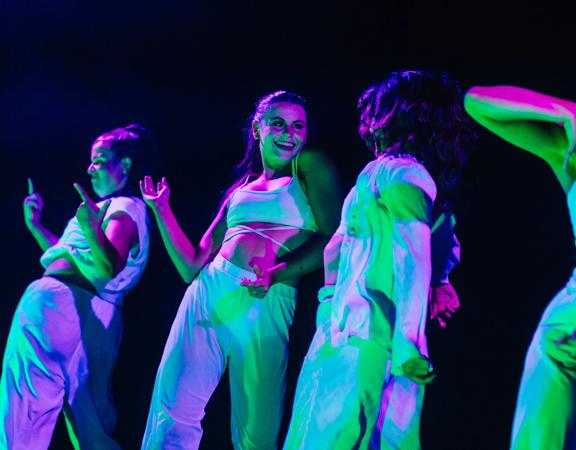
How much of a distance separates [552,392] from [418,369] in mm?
344

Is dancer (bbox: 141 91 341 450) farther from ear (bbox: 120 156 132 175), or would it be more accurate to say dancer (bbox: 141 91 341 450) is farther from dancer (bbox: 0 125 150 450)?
ear (bbox: 120 156 132 175)

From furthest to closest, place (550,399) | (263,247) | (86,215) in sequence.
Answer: (86,215) → (263,247) → (550,399)

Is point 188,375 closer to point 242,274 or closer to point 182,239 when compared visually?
point 242,274

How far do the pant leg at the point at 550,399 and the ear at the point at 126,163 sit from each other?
269cm

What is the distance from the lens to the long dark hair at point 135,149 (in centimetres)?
400

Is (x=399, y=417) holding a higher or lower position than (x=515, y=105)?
lower

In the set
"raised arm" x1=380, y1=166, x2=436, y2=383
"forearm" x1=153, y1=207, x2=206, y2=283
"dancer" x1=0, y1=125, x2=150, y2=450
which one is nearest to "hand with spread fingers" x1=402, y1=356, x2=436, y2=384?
"raised arm" x1=380, y1=166, x2=436, y2=383

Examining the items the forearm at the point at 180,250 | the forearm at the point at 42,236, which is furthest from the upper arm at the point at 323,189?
the forearm at the point at 42,236

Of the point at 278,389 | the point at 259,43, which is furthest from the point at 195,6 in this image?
the point at 278,389

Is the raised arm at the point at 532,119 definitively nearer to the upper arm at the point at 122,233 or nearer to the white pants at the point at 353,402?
the white pants at the point at 353,402

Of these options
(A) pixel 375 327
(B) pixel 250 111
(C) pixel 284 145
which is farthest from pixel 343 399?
(B) pixel 250 111

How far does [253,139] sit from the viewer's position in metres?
3.52

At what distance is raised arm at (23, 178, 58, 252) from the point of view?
4.15 meters

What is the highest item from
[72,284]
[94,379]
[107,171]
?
[107,171]
